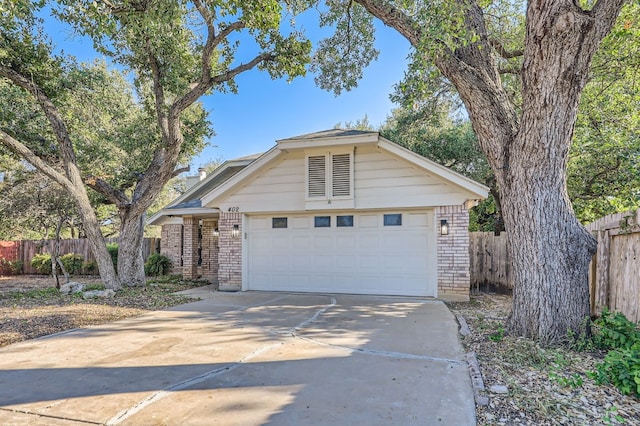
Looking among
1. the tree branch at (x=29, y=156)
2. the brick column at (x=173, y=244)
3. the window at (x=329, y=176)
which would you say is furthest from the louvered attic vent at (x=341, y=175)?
the brick column at (x=173, y=244)

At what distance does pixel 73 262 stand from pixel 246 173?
10.4 meters

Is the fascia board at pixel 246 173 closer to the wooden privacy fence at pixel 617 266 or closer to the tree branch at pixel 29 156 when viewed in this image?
the tree branch at pixel 29 156

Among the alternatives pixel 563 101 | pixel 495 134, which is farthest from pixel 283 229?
pixel 563 101

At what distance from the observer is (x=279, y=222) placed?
33.3 feet

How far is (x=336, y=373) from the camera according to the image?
3.84 metres

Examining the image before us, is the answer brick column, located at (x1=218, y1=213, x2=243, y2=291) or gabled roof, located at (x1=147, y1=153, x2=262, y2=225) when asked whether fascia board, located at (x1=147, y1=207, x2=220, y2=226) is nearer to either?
gabled roof, located at (x1=147, y1=153, x2=262, y2=225)

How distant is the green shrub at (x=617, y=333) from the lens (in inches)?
162

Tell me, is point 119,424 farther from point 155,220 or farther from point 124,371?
point 155,220

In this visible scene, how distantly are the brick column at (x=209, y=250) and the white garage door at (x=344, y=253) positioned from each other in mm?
3451

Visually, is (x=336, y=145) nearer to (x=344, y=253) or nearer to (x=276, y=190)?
(x=276, y=190)

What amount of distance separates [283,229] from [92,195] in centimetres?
1060

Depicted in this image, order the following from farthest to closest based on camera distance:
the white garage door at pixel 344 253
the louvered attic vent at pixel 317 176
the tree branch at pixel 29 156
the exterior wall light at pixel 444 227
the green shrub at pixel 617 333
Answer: the louvered attic vent at pixel 317 176 → the white garage door at pixel 344 253 → the exterior wall light at pixel 444 227 → the tree branch at pixel 29 156 → the green shrub at pixel 617 333

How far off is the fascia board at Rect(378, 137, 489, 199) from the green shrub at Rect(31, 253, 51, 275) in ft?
49.7

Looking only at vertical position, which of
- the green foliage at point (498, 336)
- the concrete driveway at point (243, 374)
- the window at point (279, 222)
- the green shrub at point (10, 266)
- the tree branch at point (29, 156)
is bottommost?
the green shrub at point (10, 266)
